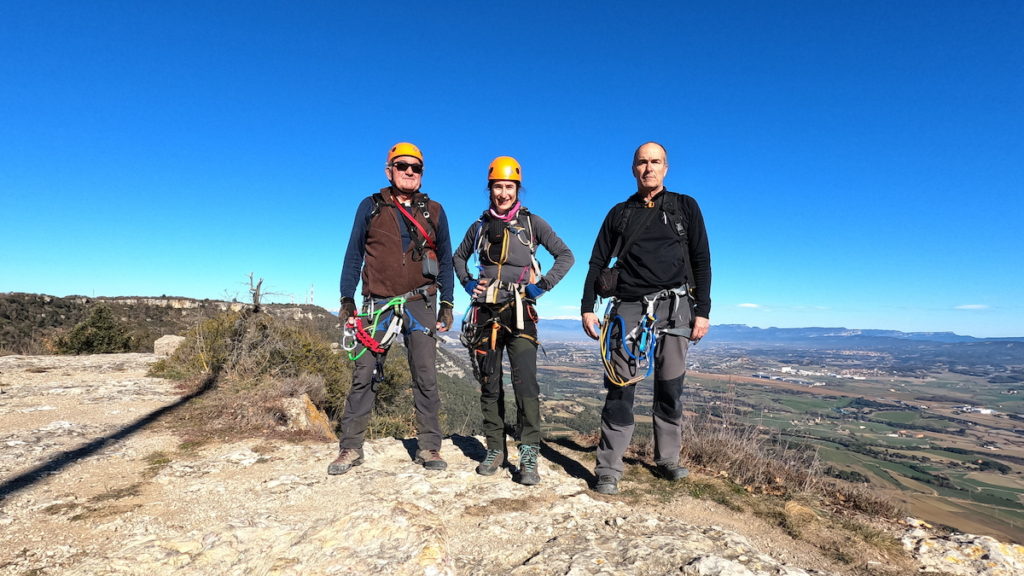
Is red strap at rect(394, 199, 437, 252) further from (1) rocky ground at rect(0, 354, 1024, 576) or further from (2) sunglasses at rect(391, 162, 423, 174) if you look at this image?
(1) rocky ground at rect(0, 354, 1024, 576)

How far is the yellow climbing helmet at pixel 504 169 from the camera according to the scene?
12.7 feet

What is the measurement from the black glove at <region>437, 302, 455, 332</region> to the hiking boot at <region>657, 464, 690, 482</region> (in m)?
2.42

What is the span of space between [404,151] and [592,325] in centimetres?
243

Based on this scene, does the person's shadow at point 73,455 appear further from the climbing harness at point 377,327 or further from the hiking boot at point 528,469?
the hiking boot at point 528,469

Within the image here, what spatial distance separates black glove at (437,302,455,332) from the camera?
4141 mm

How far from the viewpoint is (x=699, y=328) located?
12.1 ft

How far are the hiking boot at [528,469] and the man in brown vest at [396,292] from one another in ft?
2.74

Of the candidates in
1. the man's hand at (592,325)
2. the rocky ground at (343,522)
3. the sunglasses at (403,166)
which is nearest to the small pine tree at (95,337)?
the rocky ground at (343,522)

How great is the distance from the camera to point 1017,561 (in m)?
2.56

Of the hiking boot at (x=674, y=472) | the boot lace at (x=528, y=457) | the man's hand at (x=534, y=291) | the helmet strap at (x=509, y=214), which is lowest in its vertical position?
the hiking boot at (x=674, y=472)

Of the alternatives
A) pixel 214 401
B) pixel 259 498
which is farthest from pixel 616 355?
pixel 214 401

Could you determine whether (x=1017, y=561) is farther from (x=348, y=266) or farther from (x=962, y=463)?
(x=962, y=463)

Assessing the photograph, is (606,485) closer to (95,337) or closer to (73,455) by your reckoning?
(73,455)

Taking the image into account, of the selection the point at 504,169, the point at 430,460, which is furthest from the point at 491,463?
the point at 504,169
